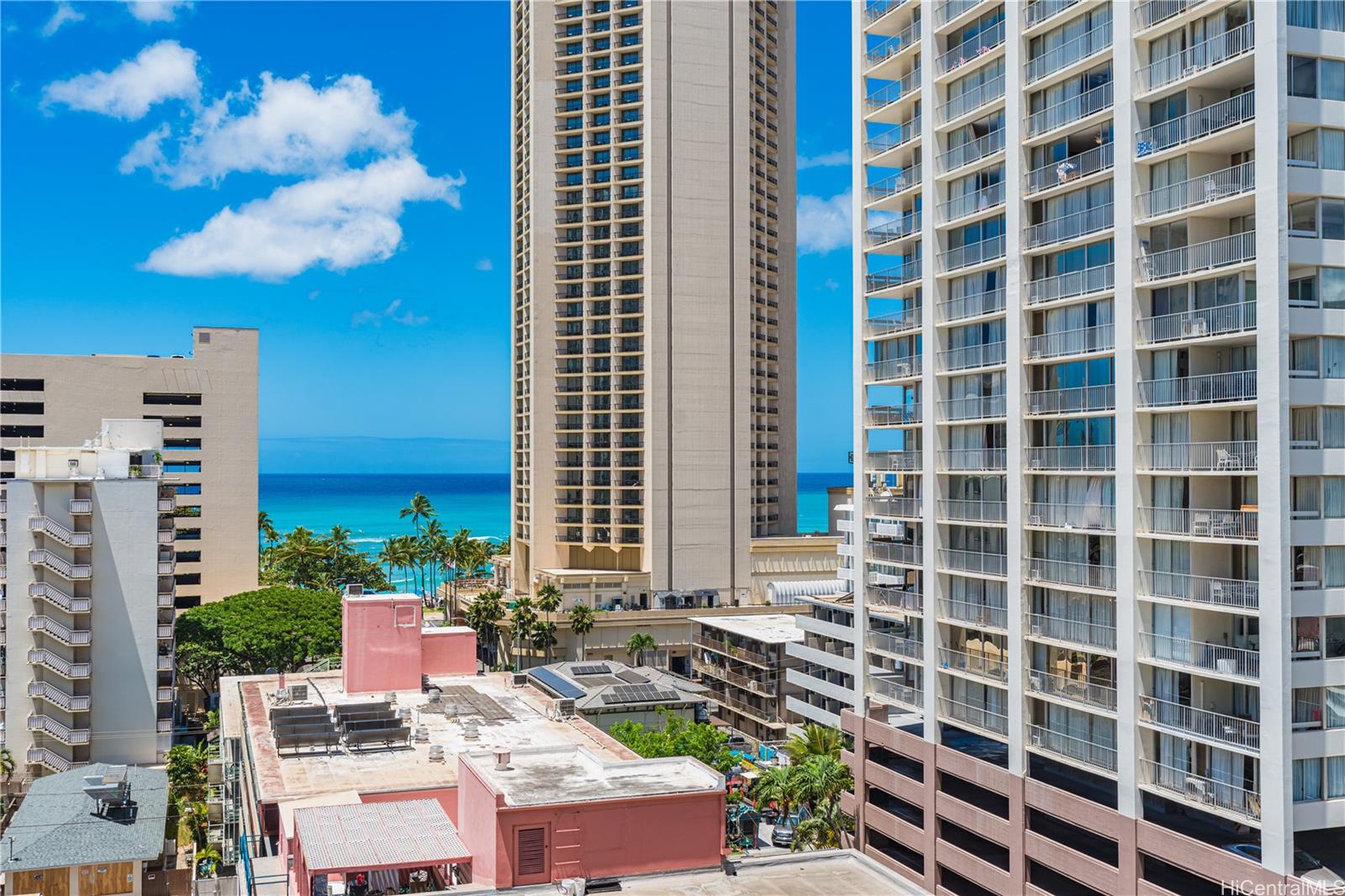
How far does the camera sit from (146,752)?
67.3 metres

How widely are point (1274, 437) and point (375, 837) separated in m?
26.6

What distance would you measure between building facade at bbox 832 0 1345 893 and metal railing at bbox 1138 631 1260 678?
0.10m

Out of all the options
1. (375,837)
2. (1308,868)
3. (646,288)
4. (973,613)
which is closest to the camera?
(1308,868)

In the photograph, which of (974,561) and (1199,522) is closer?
(1199,522)

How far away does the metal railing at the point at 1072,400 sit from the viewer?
120 feet

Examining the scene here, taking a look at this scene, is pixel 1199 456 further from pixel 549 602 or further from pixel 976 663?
pixel 549 602

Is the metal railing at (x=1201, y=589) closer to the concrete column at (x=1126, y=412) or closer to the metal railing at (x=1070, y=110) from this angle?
the concrete column at (x=1126, y=412)

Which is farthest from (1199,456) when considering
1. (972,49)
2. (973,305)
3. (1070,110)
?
(972,49)

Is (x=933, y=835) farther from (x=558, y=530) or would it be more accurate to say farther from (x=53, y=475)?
(x=558, y=530)

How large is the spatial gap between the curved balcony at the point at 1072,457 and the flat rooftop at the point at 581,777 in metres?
15.3

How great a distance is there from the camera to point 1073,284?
38062 millimetres

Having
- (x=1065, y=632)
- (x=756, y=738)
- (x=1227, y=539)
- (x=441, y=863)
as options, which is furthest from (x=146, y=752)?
(x=1227, y=539)

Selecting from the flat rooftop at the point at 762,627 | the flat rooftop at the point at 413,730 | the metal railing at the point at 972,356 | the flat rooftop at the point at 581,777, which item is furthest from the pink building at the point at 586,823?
the flat rooftop at the point at 762,627

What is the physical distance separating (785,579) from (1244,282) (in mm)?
77377
